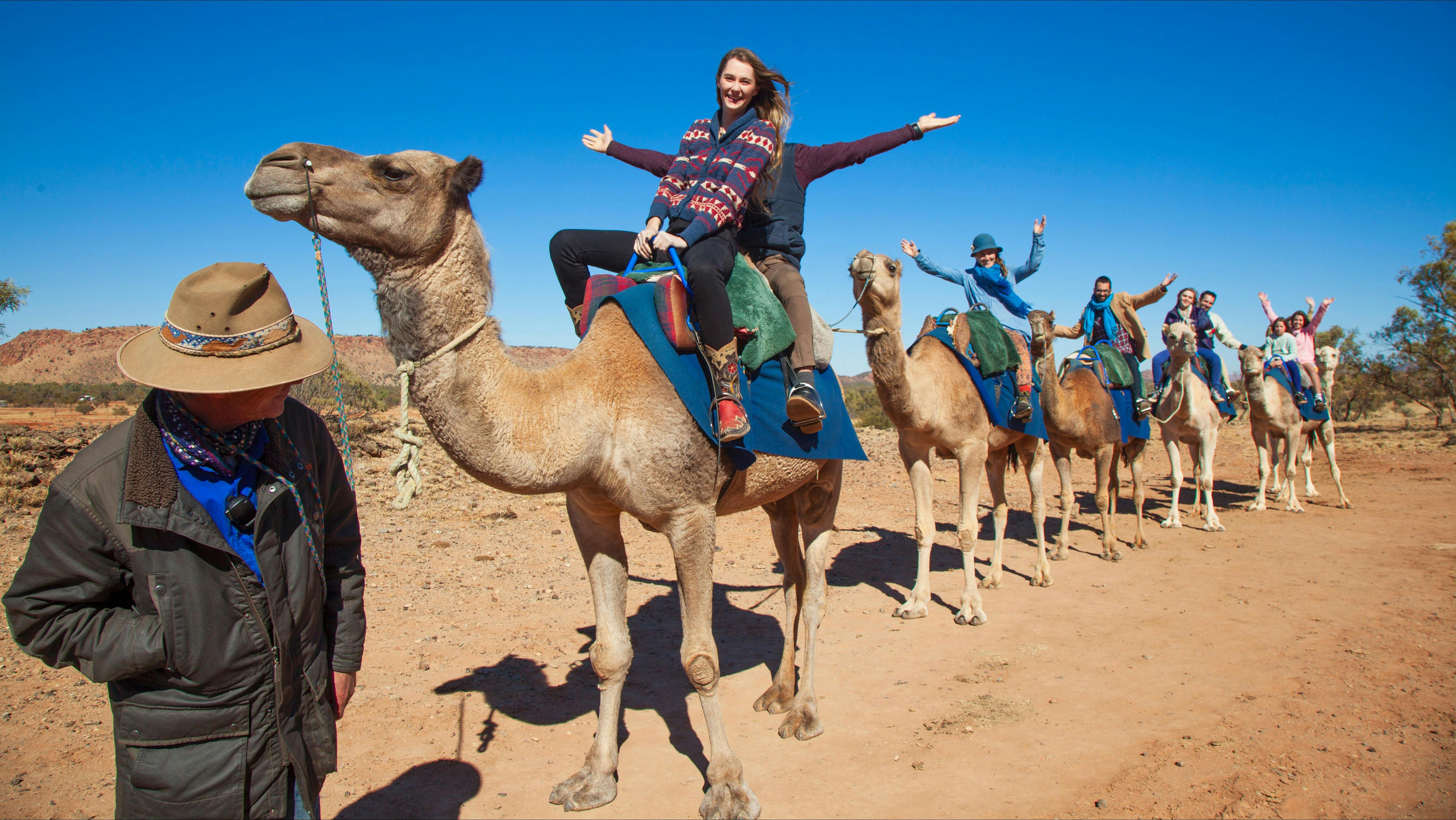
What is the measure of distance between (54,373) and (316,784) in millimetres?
56306

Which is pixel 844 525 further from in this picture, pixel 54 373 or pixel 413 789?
pixel 54 373

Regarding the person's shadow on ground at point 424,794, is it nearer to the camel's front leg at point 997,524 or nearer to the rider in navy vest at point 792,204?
the rider in navy vest at point 792,204

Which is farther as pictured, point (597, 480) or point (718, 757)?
point (718, 757)

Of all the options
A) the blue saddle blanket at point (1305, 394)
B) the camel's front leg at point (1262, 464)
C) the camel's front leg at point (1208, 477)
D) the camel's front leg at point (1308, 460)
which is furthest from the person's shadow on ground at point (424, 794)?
the camel's front leg at point (1308, 460)

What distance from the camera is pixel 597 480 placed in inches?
131

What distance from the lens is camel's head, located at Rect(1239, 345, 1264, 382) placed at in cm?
1260

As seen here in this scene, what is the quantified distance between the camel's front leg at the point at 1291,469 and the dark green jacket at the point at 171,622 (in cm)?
1436

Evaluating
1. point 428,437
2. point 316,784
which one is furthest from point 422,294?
point 428,437

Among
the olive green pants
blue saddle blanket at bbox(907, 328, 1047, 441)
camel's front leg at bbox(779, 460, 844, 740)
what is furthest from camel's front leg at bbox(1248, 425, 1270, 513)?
the olive green pants

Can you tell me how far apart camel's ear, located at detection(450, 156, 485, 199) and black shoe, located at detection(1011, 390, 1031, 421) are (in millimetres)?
6175

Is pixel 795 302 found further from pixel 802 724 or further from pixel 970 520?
pixel 970 520

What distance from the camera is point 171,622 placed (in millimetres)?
1947

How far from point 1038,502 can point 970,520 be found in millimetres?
1849

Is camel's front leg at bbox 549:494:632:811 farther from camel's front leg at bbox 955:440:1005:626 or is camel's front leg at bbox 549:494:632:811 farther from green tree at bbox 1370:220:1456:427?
green tree at bbox 1370:220:1456:427
